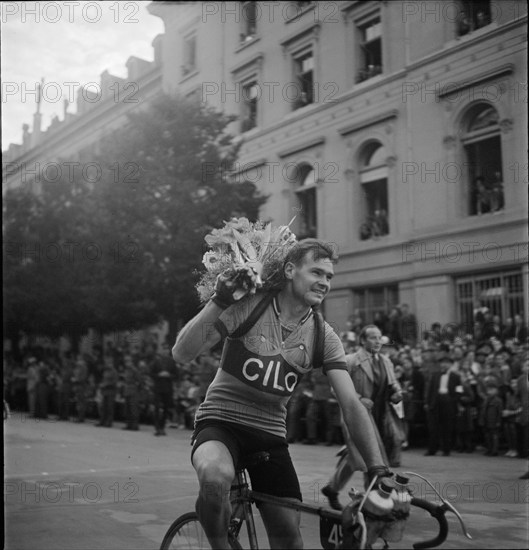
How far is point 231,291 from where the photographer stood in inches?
112

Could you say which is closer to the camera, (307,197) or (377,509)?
(377,509)

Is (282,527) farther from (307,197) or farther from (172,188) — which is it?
(172,188)

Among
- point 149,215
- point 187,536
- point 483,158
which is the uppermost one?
point 483,158

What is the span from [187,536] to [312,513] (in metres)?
0.75

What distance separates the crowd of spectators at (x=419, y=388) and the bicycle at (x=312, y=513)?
5212mm

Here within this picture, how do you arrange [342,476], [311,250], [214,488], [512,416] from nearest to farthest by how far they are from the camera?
[214,488]
[311,250]
[342,476]
[512,416]

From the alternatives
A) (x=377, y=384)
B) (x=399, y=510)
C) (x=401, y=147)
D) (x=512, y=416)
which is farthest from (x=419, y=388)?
(x=399, y=510)

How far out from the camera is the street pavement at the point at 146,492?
4.63 metres

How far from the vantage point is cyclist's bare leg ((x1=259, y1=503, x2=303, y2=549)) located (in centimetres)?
290

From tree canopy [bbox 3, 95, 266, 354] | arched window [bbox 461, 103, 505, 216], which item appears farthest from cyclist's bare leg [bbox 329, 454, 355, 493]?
arched window [bbox 461, 103, 505, 216]

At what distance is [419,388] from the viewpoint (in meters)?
11.4

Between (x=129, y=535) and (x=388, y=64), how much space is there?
12.3 meters

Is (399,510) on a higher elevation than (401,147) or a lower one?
lower

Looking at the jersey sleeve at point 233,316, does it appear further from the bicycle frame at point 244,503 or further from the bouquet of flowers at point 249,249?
the bicycle frame at point 244,503
